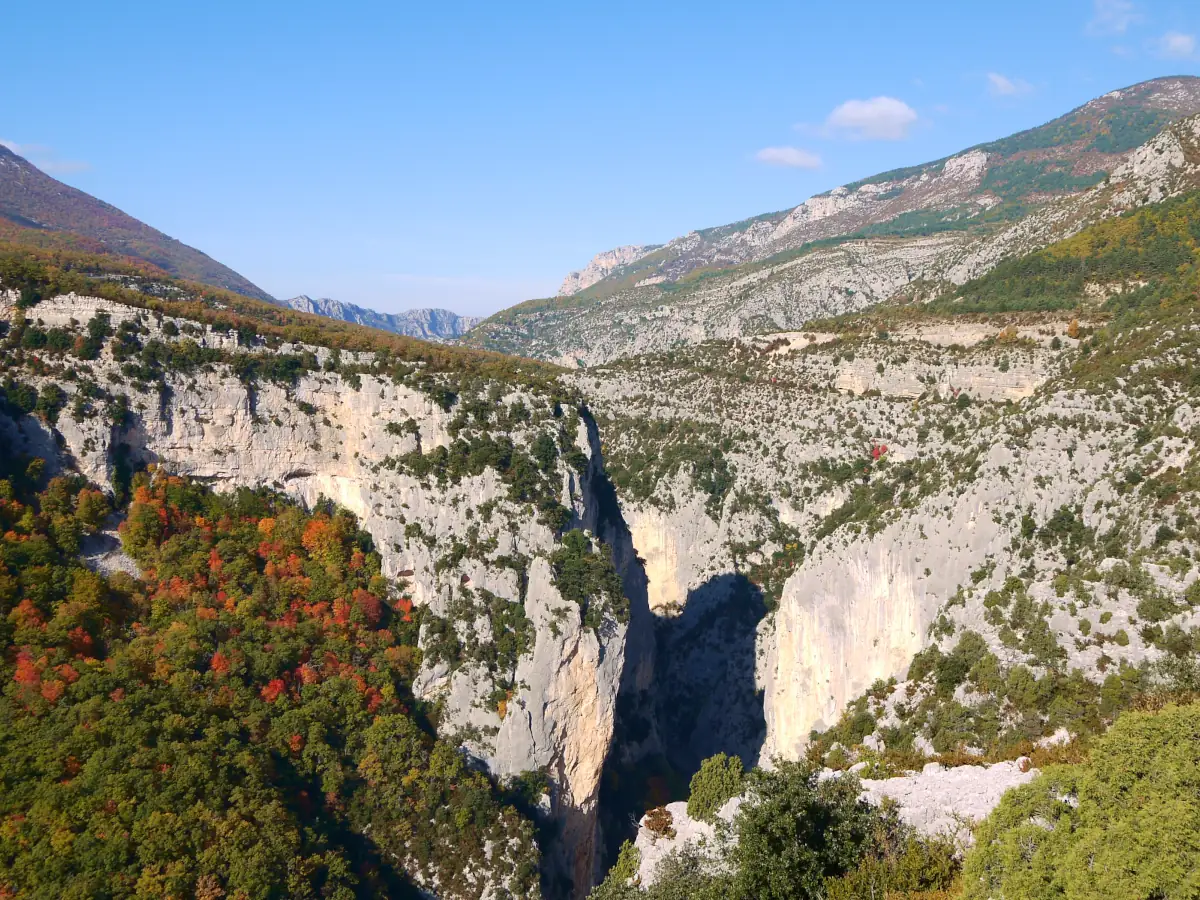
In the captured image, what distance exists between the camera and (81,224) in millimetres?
146125

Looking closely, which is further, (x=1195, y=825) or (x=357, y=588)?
(x=357, y=588)

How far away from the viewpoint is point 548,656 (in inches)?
1415

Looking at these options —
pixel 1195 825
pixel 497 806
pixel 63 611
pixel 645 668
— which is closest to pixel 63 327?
pixel 63 611

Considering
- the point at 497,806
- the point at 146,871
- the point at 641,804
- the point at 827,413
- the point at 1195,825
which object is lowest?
the point at 641,804

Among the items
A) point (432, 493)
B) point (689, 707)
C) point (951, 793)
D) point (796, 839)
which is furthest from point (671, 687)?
point (796, 839)

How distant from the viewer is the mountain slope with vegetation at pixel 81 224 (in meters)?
117

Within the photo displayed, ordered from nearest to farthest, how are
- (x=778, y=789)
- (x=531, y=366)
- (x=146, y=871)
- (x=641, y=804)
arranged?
(x=778, y=789) → (x=146, y=871) → (x=641, y=804) → (x=531, y=366)

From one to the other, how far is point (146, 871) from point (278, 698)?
964cm

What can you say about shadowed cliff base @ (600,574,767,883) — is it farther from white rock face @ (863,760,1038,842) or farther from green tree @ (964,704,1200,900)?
green tree @ (964,704,1200,900)

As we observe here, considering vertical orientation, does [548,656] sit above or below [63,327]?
below

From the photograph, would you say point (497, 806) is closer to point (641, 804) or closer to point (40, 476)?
point (641, 804)

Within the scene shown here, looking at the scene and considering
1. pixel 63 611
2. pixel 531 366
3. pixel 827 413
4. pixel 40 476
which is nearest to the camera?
pixel 63 611

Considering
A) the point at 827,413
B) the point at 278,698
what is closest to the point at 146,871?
the point at 278,698

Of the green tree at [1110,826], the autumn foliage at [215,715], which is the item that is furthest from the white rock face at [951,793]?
the autumn foliage at [215,715]
